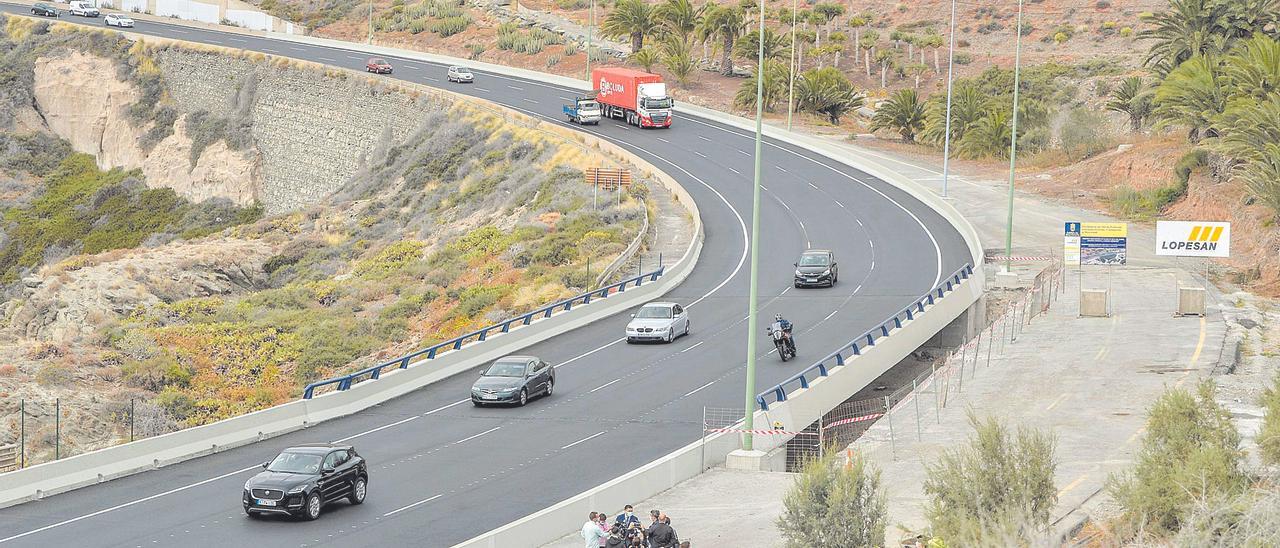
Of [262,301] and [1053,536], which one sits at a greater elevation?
[1053,536]

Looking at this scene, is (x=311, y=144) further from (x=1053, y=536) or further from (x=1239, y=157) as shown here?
(x=1053, y=536)

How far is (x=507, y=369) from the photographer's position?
122 ft

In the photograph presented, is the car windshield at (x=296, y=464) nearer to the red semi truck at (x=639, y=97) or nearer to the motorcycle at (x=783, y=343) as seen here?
the motorcycle at (x=783, y=343)

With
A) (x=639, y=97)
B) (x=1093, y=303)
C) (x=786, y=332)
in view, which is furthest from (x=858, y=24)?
(x=786, y=332)

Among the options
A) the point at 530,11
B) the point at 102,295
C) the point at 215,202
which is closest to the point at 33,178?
the point at 215,202

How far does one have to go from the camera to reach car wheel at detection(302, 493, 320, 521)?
1032 inches

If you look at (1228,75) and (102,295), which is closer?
(102,295)

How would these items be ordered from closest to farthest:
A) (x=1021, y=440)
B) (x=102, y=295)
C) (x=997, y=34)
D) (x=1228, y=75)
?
1. (x=1021, y=440)
2. (x=102, y=295)
3. (x=1228, y=75)
4. (x=997, y=34)

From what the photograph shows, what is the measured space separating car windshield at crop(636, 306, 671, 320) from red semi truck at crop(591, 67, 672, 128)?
41212mm

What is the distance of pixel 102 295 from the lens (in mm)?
57750

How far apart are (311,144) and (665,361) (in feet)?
189

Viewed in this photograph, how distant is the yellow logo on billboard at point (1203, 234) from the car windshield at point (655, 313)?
17849 mm

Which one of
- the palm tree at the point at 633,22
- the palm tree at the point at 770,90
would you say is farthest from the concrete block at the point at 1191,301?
the palm tree at the point at 633,22

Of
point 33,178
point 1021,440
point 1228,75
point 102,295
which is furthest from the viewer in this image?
point 33,178
